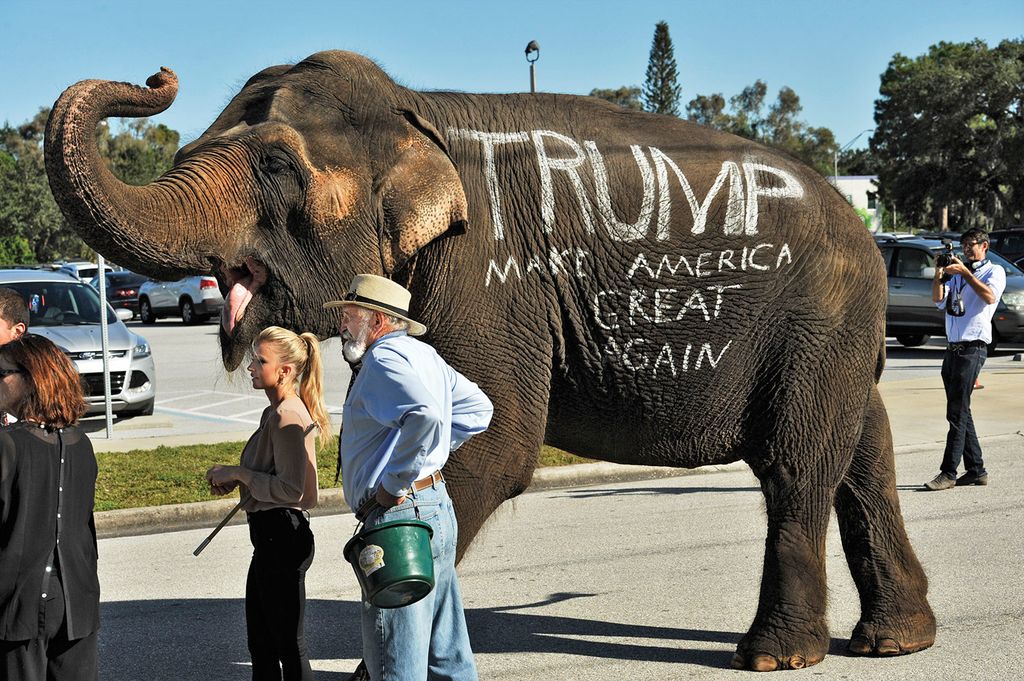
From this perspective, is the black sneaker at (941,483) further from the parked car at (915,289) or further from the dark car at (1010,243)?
the dark car at (1010,243)

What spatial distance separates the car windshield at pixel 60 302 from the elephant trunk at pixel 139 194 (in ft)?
34.2

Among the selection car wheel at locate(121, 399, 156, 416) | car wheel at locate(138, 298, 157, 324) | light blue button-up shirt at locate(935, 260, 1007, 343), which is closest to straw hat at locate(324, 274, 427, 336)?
light blue button-up shirt at locate(935, 260, 1007, 343)

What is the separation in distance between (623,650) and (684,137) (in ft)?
7.79

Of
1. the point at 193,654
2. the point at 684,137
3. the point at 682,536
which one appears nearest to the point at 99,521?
the point at 193,654

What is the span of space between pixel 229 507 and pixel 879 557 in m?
5.23

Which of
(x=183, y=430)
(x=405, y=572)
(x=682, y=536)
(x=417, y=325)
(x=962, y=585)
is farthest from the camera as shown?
(x=183, y=430)

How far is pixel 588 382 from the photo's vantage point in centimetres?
506

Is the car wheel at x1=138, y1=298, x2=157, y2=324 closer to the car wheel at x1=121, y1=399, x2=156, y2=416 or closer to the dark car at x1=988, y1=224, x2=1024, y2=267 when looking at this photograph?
the car wheel at x1=121, y1=399, x2=156, y2=416

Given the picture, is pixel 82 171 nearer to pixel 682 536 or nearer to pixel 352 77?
pixel 352 77

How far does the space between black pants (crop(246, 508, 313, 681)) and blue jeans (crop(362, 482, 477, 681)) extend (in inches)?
33.1

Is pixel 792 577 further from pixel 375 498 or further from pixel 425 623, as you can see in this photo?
pixel 375 498

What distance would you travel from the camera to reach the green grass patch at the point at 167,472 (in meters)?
9.27

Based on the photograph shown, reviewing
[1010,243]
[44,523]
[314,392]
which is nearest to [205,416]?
[314,392]

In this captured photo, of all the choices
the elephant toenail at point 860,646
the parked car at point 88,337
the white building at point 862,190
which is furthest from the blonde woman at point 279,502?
the white building at point 862,190
